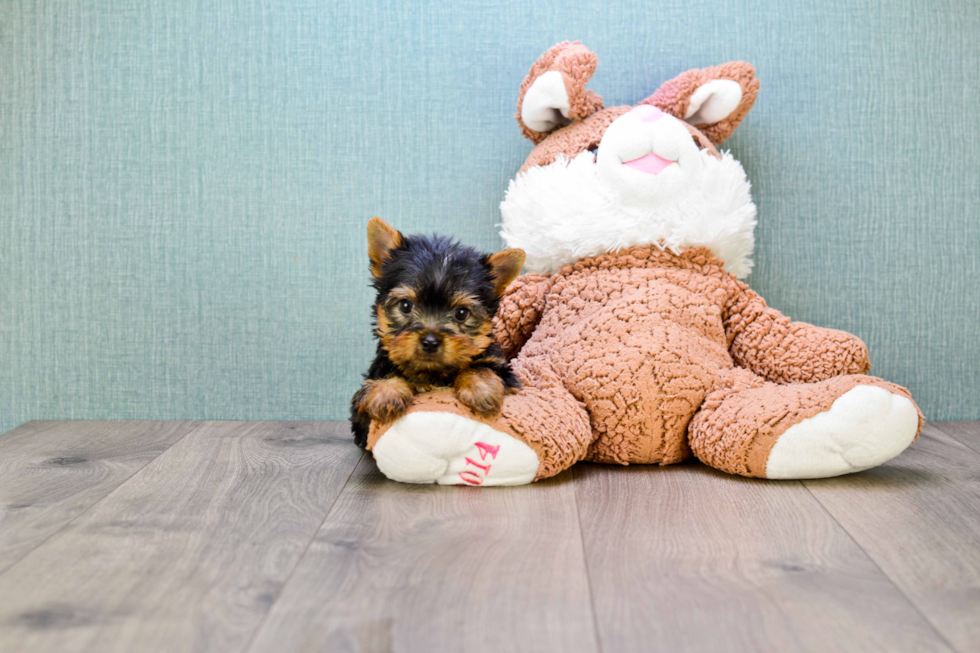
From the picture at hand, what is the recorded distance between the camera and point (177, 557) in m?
1.18

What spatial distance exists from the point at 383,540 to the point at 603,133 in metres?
1.15

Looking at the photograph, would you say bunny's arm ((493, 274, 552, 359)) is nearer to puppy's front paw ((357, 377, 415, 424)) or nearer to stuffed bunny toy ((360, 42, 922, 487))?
stuffed bunny toy ((360, 42, 922, 487))

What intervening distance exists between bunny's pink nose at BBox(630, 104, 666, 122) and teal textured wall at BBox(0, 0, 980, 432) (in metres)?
0.31

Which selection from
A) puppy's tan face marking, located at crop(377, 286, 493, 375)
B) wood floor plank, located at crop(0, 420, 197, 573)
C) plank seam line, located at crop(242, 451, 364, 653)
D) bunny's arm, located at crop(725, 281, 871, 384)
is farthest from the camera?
bunny's arm, located at crop(725, 281, 871, 384)

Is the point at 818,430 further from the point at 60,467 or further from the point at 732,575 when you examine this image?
the point at 60,467

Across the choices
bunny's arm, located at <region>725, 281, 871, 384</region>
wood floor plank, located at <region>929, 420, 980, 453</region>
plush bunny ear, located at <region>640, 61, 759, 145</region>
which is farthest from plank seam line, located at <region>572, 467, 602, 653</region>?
wood floor plank, located at <region>929, 420, 980, 453</region>

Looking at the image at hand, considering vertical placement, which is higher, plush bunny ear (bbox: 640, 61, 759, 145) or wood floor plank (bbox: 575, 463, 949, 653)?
plush bunny ear (bbox: 640, 61, 759, 145)

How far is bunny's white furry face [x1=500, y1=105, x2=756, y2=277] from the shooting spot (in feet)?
5.83

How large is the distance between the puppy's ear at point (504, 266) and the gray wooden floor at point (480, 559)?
1.47ft

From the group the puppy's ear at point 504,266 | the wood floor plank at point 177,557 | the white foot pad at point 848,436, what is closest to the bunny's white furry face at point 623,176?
the puppy's ear at point 504,266

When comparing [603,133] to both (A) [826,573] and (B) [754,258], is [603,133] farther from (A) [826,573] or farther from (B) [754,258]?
(A) [826,573]

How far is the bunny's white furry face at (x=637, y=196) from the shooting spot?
5.83 feet

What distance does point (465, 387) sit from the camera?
147 cm

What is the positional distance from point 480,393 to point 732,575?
0.57m
